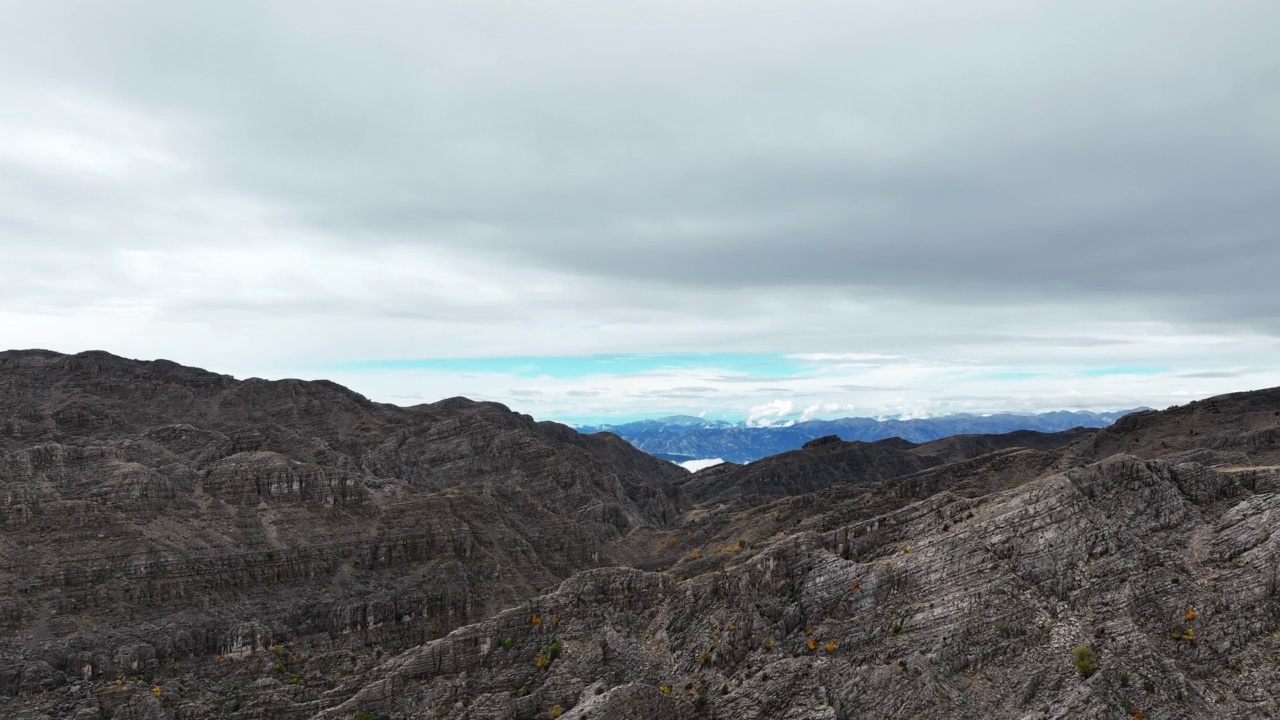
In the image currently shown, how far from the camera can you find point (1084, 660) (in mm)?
54500

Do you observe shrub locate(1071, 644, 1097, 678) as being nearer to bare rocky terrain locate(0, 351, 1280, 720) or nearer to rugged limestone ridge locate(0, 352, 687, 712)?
bare rocky terrain locate(0, 351, 1280, 720)

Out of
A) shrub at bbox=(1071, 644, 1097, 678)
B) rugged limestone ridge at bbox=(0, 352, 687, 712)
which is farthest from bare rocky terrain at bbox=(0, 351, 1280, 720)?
rugged limestone ridge at bbox=(0, 352, 687, 712)

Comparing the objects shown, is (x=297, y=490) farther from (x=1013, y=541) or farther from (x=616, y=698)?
(x=1013, y=541)

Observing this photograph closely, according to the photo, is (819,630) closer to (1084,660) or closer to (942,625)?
(942,625)

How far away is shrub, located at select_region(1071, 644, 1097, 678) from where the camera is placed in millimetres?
54219

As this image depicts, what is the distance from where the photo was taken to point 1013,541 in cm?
6209

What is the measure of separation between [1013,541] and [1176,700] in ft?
45.5

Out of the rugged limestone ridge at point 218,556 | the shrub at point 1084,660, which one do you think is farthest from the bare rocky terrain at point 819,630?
the rugged limestone ridge at point 218,556

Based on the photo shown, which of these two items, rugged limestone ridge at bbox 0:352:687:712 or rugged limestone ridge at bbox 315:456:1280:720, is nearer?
rugged limestone ridge at bbox 315:456:1280:720

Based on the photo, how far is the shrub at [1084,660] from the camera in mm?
54219

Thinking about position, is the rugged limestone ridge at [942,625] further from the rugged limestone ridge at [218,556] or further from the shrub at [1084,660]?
the rugged limestone ridge at [218,556]

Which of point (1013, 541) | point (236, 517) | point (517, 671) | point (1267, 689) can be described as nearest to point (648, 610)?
point (517, 671)

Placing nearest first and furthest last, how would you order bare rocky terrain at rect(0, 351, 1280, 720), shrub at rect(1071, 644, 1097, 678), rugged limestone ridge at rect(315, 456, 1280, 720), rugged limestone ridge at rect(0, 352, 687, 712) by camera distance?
shrub at rect(1071, 644, 1097, 678) < rugged limestone ridge at rect(315, 456, 1280, 720) < bare rocky terrain at rect(0, 351, 1280, 720) < rugged limestone ridge at rect(0, 352, 687, 712)

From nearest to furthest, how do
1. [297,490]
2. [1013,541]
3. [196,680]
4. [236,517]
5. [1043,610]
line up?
[1043,610], [1013,541], [196,680], [236,517], [297,490]
